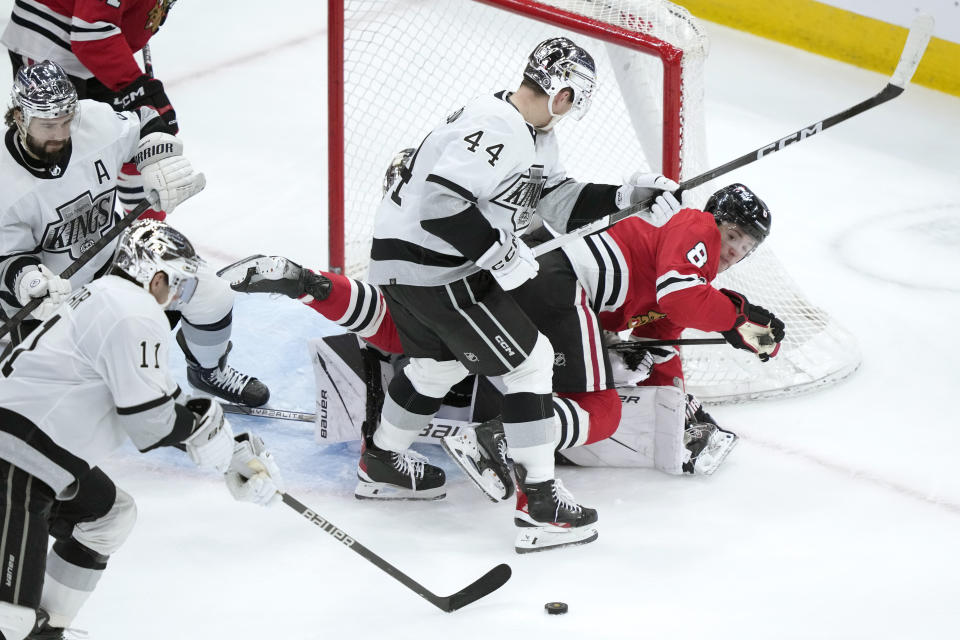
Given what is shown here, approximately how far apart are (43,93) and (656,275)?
4.85 feet

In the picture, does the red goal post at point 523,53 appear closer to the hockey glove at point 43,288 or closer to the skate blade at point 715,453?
the skate blade at point 715,453

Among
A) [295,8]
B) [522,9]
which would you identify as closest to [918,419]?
[522,9]

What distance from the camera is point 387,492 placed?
3.05 m

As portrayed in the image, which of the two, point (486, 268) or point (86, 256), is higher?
point (486, 268)

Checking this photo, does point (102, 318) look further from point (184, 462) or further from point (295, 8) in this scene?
point (295, 8)

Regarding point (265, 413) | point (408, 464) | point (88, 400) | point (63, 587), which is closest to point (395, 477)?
point (408, 464)

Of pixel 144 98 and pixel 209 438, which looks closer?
pixel 209 438

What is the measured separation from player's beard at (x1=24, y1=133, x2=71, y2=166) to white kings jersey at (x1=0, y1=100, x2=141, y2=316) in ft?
0.05

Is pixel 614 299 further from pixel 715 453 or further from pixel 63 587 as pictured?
pixel 63 587

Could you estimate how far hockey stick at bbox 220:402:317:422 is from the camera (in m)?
3.38

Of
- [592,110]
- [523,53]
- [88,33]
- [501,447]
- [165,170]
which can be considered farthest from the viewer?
[523,53]

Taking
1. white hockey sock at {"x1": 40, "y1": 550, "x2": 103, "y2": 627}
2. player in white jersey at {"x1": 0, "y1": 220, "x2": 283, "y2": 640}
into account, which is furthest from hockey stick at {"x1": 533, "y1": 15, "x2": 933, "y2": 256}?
white hockey sock at {"x1": 40, "y1": 550, "x2": 103, "y2": 627}

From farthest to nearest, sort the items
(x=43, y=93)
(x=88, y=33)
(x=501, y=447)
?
(x=88, y=33), (x=501, y=447), (x=43, y=93)

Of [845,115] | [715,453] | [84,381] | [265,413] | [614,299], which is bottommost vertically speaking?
[265,413]
